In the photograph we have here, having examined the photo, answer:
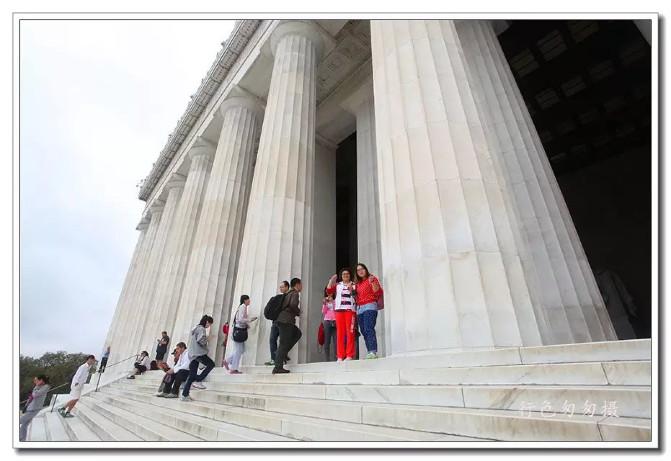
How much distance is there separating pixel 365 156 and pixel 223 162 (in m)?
7.89

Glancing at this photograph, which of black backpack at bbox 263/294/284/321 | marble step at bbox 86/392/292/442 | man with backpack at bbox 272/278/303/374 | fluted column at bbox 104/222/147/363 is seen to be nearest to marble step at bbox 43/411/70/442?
marble step at bbox 86/392/292/442

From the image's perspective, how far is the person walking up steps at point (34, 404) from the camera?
5221mm

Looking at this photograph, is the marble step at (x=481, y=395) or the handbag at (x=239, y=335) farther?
the handbag at (x=239, y=335)

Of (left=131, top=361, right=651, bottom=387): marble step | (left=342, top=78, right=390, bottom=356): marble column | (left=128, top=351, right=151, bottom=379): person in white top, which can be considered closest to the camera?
(left=131, top=361, right=651, bottom=387): marble step

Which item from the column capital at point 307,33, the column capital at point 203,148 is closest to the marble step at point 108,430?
the column capital at point 307,33

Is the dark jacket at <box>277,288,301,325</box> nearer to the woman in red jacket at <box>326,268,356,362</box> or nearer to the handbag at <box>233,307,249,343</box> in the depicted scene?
the woman in red jacket at <box>326,268,356,362</box>

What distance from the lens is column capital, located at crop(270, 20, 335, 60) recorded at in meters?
16.6

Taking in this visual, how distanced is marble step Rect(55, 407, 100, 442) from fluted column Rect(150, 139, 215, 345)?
1022 cm

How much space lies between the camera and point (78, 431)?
329 inches

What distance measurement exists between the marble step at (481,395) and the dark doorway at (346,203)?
77.8ft

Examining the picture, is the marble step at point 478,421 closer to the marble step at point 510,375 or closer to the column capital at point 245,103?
the marble step at point 510,375

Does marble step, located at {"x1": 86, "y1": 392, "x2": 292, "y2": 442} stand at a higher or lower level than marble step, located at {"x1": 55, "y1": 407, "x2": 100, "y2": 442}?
higher
